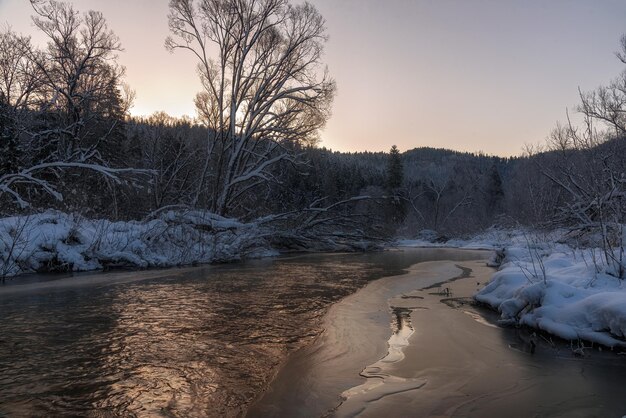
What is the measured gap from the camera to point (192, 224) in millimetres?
16625

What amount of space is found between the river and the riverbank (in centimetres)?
4

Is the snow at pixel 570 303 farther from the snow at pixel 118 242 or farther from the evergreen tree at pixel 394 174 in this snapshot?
the evergreen tree at pixel 394 174

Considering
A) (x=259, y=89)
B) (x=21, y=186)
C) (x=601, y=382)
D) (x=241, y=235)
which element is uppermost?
(x=259, y=89)

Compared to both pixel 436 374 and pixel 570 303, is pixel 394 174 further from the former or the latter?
pixel 436 374

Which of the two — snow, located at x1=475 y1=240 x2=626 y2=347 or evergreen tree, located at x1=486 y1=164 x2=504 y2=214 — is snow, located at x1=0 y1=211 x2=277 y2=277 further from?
evergreen tree, located at x1=486 y1=164 x2=504 y2=214

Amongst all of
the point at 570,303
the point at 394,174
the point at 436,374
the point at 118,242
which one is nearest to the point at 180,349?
the point at 436,374

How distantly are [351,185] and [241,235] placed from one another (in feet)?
194

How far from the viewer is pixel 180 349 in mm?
4941

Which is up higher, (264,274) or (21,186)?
(21,186)

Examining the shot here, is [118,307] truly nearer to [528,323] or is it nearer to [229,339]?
[229,339]

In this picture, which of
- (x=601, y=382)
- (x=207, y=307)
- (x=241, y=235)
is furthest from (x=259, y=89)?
(x=601, y=382)

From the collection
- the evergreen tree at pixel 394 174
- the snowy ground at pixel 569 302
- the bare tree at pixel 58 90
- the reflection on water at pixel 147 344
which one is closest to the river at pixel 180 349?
the reflection on water at pixel 147 344

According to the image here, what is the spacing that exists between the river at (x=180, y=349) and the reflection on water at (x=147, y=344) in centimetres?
Answer: 1

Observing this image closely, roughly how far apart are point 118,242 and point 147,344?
1033cm
